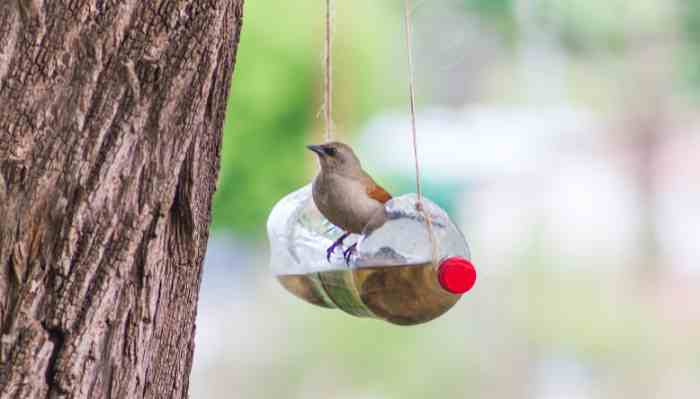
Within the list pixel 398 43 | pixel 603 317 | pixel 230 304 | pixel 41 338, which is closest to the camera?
pixel 41 338

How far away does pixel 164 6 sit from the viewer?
1.25m

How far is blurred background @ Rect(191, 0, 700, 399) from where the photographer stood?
5648mm

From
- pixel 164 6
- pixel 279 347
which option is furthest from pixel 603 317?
pixel 164 6

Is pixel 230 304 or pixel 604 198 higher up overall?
pixel 604 198

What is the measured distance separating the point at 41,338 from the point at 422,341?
16.7ft

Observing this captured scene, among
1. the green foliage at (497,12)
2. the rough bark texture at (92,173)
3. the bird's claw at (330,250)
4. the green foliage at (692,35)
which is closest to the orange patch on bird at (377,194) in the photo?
the bird's claw at (330,250)

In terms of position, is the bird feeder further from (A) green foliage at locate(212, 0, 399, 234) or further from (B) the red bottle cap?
(A) green foliage at locate(212, 0, 399, 234)

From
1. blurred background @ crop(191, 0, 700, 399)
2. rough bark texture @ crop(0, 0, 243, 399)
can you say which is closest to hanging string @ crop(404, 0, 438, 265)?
rough bark texture @ crop(0, 0, 243, 399)

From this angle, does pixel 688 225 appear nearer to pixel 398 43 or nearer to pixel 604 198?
pixel 604 198

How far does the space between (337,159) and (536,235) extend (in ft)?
14.4

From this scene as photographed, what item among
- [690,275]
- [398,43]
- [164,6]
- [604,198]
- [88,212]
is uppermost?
[398,43]

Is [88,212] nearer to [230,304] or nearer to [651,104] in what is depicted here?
[230,304]

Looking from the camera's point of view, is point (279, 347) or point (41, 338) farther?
point (279, 347)

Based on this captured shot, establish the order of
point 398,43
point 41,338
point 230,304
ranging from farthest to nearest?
point 230,304, point 398,43, point 41,338
